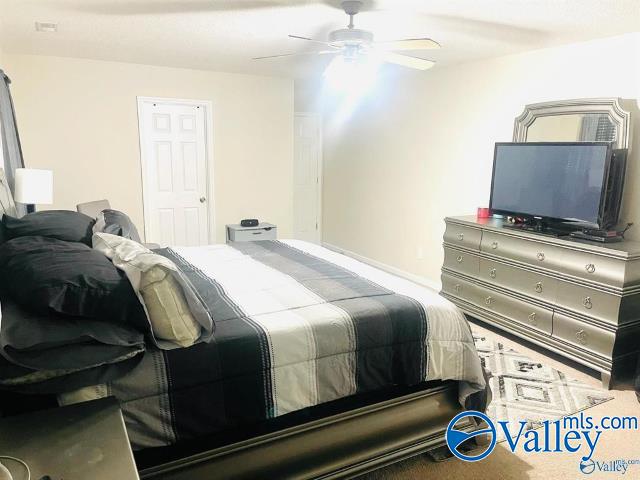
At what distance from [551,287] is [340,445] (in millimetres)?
2070

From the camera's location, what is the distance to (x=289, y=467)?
1.82 m

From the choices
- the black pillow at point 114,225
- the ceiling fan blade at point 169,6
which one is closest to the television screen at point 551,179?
the ceiling fan blade at point 169,6

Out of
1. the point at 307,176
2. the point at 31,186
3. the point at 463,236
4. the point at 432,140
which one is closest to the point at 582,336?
the point at 463,236

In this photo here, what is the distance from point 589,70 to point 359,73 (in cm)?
174

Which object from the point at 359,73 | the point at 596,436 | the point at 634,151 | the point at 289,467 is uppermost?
the point at 359,73

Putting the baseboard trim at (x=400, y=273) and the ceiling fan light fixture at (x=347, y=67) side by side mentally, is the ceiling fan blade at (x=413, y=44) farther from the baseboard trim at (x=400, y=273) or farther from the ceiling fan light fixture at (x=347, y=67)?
the baseboard trim at (x=400, y=273)

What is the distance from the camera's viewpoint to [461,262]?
393 cm

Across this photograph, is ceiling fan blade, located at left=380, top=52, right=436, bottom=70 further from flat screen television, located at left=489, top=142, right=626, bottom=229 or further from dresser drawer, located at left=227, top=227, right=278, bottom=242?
dresser drawer, located at left=227, top=227, right=278, bottom=242

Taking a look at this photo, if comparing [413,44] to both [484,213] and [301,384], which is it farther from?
[301,384]

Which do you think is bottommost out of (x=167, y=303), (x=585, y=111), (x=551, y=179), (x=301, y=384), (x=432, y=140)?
(x=301, y=384)

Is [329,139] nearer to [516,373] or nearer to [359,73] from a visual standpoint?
[359,73]

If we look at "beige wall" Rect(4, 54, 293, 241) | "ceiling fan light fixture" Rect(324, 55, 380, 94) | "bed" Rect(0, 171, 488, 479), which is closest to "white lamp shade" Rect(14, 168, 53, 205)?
"beige wall" Rect(4, 54, 293, 241)

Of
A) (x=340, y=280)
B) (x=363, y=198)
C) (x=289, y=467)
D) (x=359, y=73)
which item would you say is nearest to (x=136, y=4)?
(x=359, y=73)

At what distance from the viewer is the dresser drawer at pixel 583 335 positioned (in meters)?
2.84
